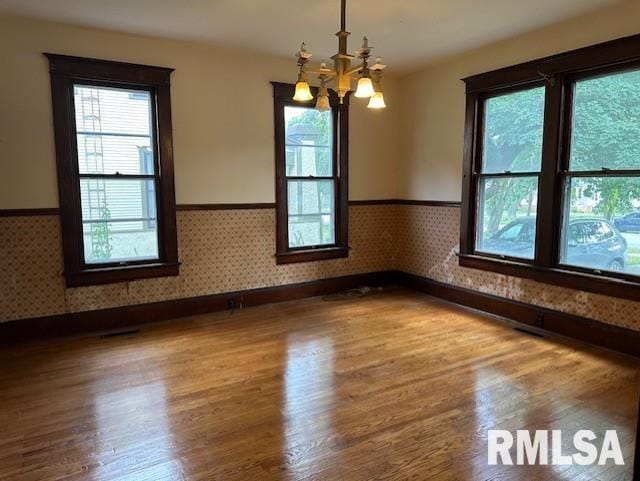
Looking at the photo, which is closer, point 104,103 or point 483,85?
point 104,103

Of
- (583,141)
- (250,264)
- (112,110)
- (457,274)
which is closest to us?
(583,141)

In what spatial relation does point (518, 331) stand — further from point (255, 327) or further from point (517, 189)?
point (255, 327)

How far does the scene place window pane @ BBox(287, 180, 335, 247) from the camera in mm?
5039

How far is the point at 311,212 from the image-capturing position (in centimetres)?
516

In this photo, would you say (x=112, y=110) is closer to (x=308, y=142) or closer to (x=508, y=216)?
(x=308, y=142)

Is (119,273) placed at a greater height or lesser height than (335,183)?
lesser

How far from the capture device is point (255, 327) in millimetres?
4191

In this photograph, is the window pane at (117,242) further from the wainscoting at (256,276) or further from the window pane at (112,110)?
the window pane at (112,110)

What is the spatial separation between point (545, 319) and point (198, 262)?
3340mm

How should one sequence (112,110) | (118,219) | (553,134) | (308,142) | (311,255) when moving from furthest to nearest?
(311,255) < (308,142) < (118,219) < (112,110) < (553,134)

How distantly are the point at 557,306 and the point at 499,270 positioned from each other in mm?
642

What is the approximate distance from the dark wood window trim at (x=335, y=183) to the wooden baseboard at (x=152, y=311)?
35cm

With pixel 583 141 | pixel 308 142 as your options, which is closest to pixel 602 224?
pixel 583 141

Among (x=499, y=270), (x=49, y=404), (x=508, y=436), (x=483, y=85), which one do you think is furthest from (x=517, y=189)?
(x=49, y=404)
